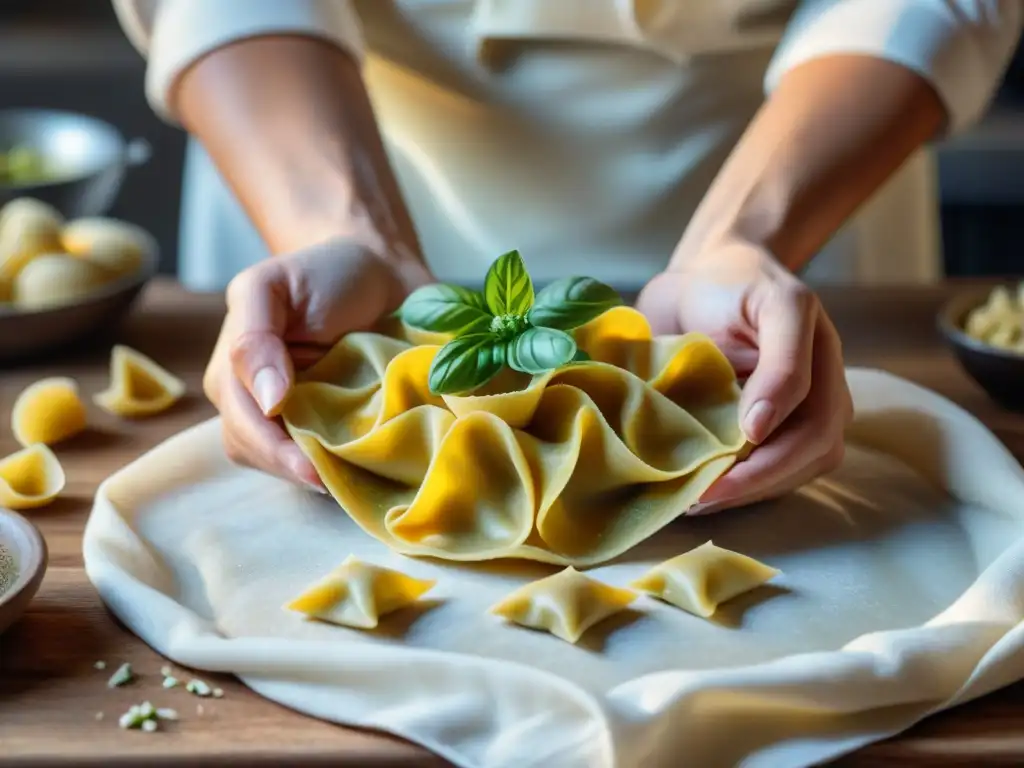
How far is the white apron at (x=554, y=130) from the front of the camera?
148 centimetres

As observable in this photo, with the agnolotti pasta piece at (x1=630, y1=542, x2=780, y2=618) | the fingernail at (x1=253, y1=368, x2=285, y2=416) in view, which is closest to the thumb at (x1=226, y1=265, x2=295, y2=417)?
the fingernail at (x1=253, y1=368, x2=285, y2=416)

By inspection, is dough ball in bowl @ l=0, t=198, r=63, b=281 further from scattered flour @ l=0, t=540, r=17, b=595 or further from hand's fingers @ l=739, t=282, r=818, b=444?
hand's fingers @ l=739, t=282, r=818, b=444

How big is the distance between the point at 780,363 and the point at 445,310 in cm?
28

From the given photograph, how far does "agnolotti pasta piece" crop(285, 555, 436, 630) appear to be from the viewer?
87 cm

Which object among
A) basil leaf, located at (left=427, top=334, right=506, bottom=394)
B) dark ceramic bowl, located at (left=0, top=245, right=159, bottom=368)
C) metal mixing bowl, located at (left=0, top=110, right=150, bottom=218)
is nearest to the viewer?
basil leaf, located at (left=427, top=334, right=506, bottom=394)

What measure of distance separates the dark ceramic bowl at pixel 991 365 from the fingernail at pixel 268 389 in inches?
26.8

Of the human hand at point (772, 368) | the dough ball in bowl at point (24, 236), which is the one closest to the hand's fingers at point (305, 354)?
the human hand at point (772, 368)

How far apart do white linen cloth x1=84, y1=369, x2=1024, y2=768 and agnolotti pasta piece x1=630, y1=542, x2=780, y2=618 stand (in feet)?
0.03

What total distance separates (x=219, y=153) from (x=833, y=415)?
2.49 ft

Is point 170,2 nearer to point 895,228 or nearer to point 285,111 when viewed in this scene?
point 285,111

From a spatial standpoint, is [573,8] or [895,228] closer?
[573,8]

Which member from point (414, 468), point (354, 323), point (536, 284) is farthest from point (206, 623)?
point (536, 284)

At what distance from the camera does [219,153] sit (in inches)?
55.1

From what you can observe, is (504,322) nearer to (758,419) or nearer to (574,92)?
(758,419)
